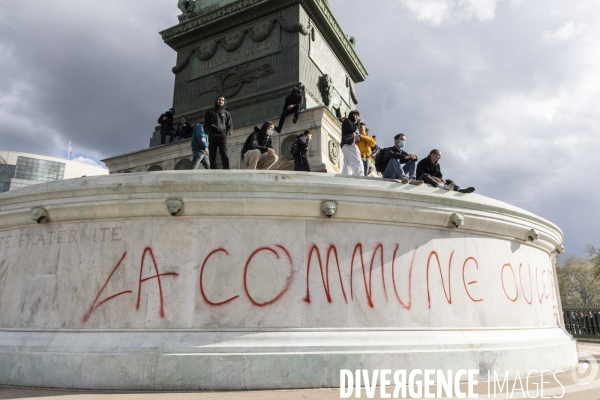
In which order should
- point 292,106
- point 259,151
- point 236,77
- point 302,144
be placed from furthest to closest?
point 236,77, point 292,106, point 302,144, point 259,151

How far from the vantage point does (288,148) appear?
14336mm

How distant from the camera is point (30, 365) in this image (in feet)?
22.4

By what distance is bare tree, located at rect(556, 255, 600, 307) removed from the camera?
78.3 m

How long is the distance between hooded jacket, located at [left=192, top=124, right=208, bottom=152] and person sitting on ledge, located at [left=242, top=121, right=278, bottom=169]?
871 millimetres

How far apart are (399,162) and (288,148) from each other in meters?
5.32

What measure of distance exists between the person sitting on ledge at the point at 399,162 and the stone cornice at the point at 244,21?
921 centimetres

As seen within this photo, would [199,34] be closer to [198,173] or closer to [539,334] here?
[198,173]

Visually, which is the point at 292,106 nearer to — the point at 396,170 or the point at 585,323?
the point at 396,170

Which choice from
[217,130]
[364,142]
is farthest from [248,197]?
[364,142]

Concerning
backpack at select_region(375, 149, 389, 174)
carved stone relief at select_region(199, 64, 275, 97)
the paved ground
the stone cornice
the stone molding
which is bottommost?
the paved ground

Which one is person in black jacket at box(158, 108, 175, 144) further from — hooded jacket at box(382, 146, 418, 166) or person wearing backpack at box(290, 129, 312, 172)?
hooded jacket at box(382, 146, 418, 166)

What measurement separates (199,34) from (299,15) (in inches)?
178

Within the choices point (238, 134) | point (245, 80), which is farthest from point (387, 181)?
point (245, 80)

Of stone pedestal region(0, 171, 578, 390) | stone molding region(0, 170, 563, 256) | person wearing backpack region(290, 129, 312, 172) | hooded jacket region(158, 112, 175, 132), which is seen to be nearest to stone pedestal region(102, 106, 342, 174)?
hooded jacket region(158, 112, 175, 132)
